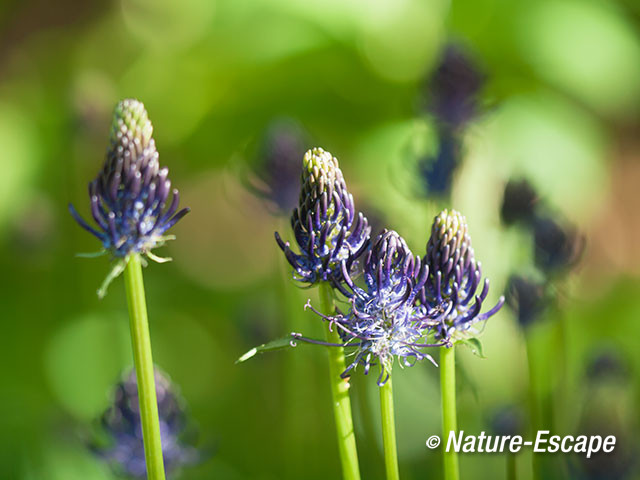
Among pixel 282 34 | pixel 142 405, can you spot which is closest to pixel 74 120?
pixel 282 34

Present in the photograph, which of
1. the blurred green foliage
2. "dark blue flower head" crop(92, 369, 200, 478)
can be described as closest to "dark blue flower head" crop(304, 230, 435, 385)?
"dark blue flower head" crop(92, 369, 200, 478)

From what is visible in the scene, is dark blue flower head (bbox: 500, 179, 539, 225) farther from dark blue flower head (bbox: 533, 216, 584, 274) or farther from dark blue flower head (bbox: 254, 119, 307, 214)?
dark blue flower head (bbox: 254, 119, 307, 214)

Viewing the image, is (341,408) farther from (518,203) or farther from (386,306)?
(518,203)

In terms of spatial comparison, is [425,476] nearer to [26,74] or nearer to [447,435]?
[447,435]

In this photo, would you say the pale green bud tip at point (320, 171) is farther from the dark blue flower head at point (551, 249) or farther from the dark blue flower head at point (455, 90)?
the dark blue flower head at point (455, 90)

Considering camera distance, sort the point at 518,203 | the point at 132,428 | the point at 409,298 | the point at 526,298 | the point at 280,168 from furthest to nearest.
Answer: the point at 280,168 → the point at 518,203 → the point at 526,298 → the point at 132,428 → the point at 409,298

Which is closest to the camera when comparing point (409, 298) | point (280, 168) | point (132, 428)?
point (409, 298)

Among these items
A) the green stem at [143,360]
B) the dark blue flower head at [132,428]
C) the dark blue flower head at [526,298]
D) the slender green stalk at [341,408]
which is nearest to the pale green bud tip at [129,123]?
the green stem at [143,360]

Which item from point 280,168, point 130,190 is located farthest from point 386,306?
point 280,168
